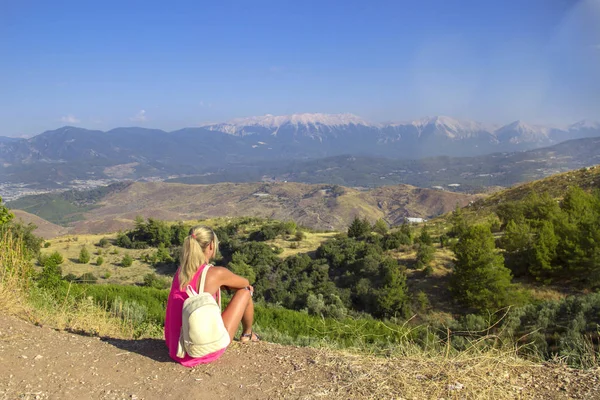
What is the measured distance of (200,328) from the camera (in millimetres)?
3490

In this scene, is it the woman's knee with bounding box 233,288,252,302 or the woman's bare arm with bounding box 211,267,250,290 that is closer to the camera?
the woman's bare arm with bounding box 211,267,250,290

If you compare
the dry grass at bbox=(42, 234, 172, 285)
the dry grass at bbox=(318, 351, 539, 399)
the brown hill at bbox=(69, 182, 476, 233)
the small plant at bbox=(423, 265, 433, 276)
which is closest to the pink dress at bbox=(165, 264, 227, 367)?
the dry grass at bbox=(318, 351, 539, 399)

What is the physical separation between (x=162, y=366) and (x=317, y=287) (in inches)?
468

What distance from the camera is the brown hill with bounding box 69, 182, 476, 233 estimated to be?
88.2 meters

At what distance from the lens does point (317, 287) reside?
15211 millimetres

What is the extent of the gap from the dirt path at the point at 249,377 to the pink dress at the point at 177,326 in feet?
0.23

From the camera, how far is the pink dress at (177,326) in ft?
11.9

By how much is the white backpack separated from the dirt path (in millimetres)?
196

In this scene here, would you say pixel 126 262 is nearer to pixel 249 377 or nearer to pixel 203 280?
pixel 203 280

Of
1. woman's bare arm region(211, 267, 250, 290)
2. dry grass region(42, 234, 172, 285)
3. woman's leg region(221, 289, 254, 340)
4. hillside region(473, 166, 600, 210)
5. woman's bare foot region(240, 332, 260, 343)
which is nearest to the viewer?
woman's bare arm region(211, 267, 250, 290)

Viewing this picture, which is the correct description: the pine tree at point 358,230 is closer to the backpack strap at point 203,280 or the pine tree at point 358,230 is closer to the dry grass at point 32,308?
the dry grass at point 32,308

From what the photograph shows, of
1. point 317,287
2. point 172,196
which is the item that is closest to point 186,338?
point 317,287

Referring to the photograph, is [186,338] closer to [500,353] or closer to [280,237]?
[500,353]

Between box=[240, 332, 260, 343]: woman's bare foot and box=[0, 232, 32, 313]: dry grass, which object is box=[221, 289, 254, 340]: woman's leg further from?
box=[0, 232, 32, 313]: dry grass
